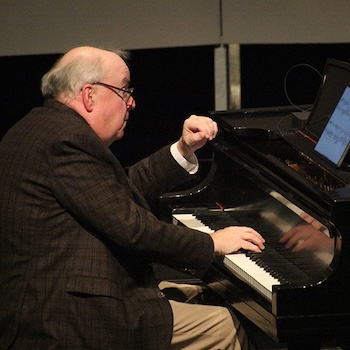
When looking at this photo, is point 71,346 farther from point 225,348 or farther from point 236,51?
point 236,51

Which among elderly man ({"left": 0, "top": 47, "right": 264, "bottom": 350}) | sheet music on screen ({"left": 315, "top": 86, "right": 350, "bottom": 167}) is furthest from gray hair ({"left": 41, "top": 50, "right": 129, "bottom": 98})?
sheet music on screen ({"left": 315, "top": 86, "right": 350, "bottom": 167})

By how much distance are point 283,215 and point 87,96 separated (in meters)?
0.73

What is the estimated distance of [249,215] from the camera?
3312mm

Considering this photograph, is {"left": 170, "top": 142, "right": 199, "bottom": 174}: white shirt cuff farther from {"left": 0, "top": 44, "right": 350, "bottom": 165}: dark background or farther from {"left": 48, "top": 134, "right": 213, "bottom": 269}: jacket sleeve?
{"left": 0, "top": 44, "right": 350, "bottom": 165}: dark background

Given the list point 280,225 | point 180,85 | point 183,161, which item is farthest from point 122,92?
point 180,85

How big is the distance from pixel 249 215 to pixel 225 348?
1.60ft

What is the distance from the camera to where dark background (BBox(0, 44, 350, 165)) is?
5.45m

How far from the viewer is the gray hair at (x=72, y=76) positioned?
114 inches

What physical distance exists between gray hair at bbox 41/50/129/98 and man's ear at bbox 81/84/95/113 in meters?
0.01

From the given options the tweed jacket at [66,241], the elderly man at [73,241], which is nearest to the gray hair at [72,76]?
the elderly man at [73,241]

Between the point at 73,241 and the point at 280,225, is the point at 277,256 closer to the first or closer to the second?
the point at 280,225

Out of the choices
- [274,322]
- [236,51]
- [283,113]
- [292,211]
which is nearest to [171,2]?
[236,51]

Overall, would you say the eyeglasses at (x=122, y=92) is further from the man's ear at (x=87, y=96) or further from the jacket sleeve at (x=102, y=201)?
the jacket sleeve at (x=102, y=201)

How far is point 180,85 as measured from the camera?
5.50 meters
